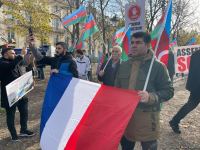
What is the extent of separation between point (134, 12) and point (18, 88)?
270 centimetres

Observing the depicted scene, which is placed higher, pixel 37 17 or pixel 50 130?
pixel 37 17

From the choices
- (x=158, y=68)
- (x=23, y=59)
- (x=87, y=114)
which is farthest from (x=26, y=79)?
(x=158, y=68)

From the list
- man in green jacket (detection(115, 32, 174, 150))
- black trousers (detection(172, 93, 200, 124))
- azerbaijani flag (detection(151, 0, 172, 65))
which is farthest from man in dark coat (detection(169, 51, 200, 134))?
man in green jacket (detection(115, 32, 174, 150))

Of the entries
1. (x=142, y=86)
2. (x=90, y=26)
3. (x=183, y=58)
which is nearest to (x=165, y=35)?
(x=142, y=86)

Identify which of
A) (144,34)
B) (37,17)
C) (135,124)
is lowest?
(135,124)

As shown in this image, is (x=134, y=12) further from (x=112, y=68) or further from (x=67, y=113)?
(x=67, y=113)

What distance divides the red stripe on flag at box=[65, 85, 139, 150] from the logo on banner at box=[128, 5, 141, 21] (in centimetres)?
271

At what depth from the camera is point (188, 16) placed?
28.8 m

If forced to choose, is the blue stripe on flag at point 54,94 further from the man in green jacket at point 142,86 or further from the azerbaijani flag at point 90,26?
the azerbaijani flag at point 90,26

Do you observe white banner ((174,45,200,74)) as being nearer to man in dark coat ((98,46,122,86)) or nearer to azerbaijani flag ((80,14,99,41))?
azerbaijani flag ((80,14,99,41))

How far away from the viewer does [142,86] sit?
3262 mm

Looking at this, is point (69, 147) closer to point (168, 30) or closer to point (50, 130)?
point (50, 130)

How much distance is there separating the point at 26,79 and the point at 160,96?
354cm

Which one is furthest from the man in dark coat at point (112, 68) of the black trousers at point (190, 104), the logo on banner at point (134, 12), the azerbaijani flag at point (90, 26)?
the azerbaijani flag at point (90, 26)
